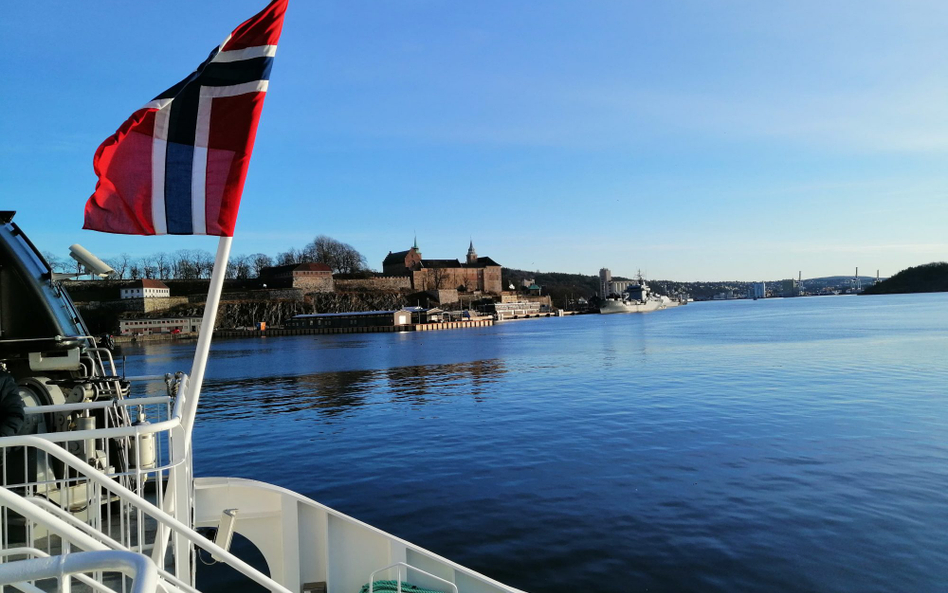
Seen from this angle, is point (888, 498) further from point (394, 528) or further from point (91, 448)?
point (91, 448)

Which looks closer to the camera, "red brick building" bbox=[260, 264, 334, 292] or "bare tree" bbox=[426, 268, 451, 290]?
"red brick building" bbox=[260, 264, 334, 292]

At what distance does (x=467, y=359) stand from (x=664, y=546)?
4356cm

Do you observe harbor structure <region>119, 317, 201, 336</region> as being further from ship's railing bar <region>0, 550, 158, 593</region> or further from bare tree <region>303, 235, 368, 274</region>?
ship's railing bar <region>0, 550, 158, 593</region>

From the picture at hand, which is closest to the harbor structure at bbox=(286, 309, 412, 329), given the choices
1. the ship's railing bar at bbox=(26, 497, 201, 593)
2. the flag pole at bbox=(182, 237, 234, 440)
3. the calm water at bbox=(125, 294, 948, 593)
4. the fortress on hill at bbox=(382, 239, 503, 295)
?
the fortress on hill at bbox=(382, 239, 503, 295)

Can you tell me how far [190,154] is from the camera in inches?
172

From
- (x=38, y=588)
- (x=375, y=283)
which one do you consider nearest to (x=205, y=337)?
(x=38, y=588)

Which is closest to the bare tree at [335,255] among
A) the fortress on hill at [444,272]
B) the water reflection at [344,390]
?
the fortress on hill at [444,272]

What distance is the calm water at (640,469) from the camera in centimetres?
952

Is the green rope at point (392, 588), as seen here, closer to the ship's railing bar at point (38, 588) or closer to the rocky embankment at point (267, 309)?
the ship's railing bar at point (38, 588)

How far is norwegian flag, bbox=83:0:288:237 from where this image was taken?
436cm

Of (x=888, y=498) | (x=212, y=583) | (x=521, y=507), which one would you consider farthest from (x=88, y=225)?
(x=888, y=498)

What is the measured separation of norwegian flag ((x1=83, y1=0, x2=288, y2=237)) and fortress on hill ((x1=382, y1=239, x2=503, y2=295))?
160549 millimetres

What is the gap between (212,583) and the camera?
9.76 meters

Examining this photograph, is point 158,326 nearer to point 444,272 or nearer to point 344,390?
point 444,272
